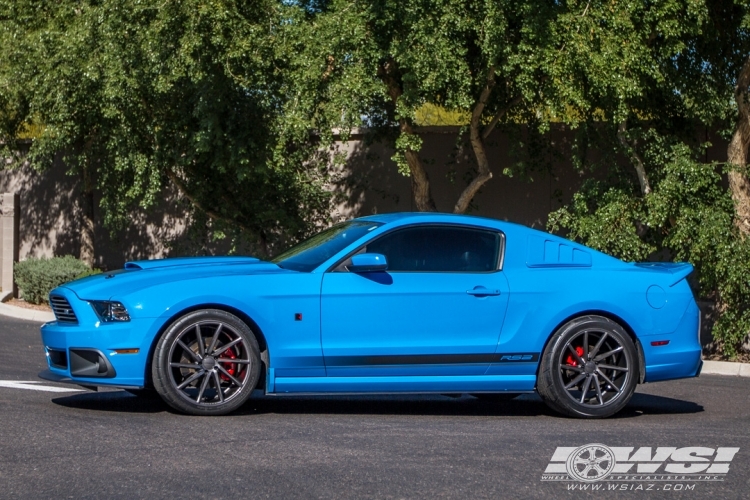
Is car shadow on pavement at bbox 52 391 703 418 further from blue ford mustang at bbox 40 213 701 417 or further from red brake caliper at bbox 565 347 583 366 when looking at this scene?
red brake caliper at bbox 565 347 583 366

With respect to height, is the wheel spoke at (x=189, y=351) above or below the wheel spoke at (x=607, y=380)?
above

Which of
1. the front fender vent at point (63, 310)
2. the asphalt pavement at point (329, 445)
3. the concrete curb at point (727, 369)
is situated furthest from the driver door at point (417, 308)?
the concrete curb at point (727, 369)

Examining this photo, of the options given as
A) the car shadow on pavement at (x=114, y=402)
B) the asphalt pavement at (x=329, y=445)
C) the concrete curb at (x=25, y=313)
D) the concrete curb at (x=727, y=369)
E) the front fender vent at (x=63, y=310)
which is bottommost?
the concrete curb at (x=25, y=313)

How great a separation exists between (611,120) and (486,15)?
2.28 meters

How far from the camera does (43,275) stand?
1875 cm

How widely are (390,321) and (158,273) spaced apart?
173cm

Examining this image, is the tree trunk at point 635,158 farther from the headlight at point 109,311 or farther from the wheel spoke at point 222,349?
the headlight at point 109,311

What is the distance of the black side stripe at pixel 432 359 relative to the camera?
750 cm

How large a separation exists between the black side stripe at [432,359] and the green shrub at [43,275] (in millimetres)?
12295

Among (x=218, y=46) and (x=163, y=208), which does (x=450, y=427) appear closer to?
(x=218, y=46)

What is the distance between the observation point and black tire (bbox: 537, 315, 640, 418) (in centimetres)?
787

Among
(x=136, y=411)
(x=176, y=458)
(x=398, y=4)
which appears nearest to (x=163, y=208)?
(x=398, y=4)

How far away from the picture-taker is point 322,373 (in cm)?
747

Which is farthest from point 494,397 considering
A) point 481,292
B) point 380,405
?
point 481,292
